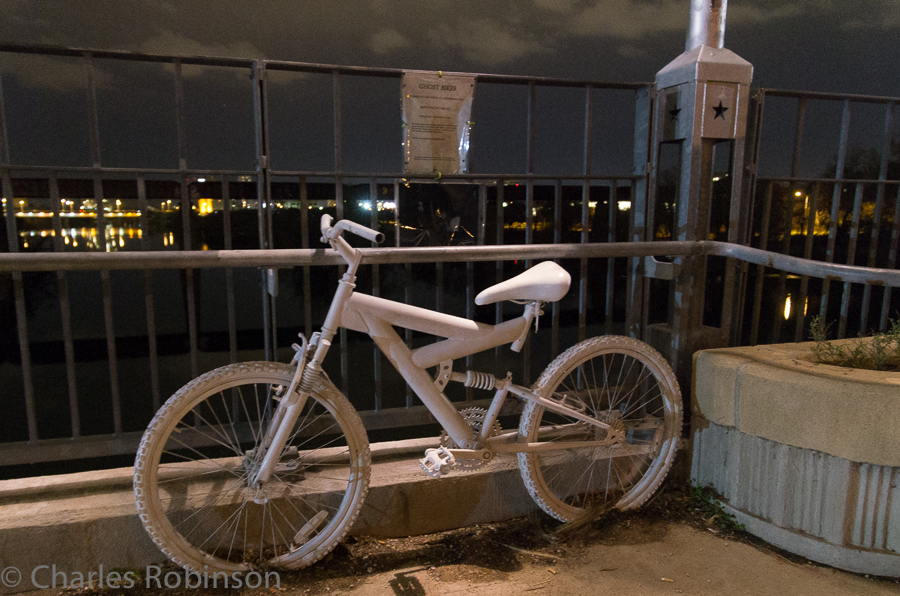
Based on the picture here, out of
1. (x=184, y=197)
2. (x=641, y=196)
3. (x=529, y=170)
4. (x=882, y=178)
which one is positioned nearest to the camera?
(x=184, y=197)

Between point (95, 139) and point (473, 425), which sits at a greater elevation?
point (95, 139)

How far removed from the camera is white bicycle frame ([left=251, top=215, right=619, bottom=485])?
254 cm

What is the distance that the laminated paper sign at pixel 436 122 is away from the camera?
3.49 m

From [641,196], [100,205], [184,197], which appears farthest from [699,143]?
[100,205]

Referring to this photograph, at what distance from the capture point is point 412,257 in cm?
302

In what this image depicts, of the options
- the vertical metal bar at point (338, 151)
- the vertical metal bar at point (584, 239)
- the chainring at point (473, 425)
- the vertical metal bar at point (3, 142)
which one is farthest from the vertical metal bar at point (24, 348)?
the vertical metal bar at point (584, 239)

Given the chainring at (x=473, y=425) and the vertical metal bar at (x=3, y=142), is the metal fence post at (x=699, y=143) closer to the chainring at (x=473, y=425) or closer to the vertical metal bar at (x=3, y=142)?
the chainring at (x=473, y=425)

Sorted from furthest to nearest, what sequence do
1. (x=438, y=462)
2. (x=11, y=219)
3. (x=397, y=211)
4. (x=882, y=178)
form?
(x=882, y=178) < (x=397, y=211) < (x=11, y=219) < (x=438, y=462)

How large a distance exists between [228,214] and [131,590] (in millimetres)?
1902

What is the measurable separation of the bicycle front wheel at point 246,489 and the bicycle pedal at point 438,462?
0.96ft

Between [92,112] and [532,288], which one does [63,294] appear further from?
[532,288]

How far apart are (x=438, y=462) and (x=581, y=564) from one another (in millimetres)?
927

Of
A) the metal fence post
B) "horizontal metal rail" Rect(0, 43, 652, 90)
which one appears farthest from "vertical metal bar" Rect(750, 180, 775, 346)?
"horizontal metal rail" Rect(0, 43, 652, 90)

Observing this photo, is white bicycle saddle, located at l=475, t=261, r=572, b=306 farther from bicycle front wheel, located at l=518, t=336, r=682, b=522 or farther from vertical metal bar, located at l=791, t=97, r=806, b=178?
vertical metal bar, located at l=791, t=97, r=806, b=178
